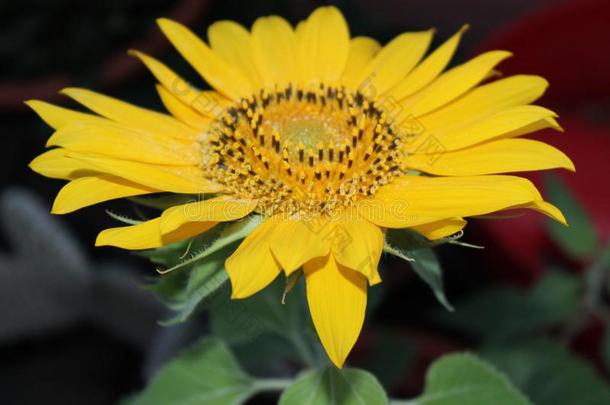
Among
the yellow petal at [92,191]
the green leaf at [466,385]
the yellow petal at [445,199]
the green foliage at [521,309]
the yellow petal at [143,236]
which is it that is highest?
the yellow petal at [92,191]

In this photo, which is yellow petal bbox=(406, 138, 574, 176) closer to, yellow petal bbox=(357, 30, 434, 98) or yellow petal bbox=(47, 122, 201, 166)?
yellow petal bbox=(357, 30, 434, 98)

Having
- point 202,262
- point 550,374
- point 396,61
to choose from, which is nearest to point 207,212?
point 202,262

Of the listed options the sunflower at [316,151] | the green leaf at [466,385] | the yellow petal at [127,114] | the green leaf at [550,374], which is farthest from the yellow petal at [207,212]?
the green leaf at [550,374]

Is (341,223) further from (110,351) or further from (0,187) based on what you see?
(0,187)

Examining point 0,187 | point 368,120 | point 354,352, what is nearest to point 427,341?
point 354,352

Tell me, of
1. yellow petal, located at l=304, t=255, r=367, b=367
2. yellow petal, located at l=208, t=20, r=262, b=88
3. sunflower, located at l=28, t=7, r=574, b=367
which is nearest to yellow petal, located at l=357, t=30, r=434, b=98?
sunflower, located at l=28, t=7, r=574, b=367

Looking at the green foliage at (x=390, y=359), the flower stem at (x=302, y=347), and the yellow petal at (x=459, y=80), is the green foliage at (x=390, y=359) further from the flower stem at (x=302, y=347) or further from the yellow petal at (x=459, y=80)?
the yellow petal at (x=459, y=80)
